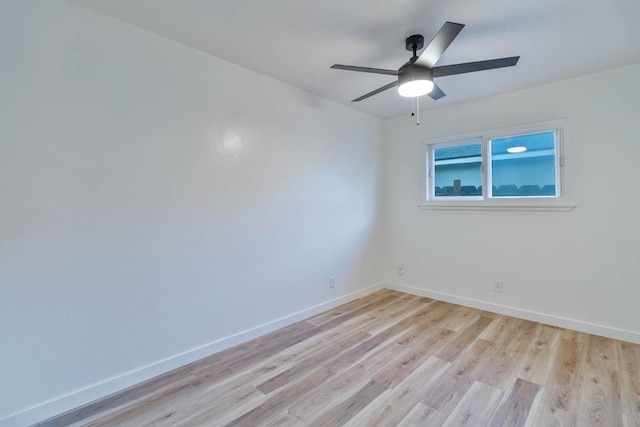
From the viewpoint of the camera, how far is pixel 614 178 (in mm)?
2633

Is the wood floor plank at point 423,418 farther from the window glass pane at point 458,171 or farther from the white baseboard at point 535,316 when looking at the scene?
the window glass pane at point 458,171

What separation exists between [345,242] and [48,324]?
271 cm

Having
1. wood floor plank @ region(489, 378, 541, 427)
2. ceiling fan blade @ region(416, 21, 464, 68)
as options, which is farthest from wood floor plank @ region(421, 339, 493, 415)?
ceiling fan blade @ region(416, 21, 464, 68)

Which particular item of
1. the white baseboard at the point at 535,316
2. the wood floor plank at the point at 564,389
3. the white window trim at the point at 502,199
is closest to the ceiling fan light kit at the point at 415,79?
the white window trim at the point at 502,199

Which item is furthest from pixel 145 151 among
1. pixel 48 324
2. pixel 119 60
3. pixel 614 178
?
pixel 614 178

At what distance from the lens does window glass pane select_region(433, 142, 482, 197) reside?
3.51 m

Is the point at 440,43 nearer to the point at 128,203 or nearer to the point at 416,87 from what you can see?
the point at 416,87

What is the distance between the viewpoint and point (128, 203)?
6.49 feet

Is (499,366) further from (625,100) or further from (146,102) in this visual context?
(146,102)

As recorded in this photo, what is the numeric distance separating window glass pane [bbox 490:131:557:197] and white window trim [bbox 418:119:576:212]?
7 centimetres

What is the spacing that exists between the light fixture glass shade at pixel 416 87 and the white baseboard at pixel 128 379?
2.31 meters

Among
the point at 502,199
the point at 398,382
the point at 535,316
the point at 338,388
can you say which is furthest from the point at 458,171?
the point at 338,388

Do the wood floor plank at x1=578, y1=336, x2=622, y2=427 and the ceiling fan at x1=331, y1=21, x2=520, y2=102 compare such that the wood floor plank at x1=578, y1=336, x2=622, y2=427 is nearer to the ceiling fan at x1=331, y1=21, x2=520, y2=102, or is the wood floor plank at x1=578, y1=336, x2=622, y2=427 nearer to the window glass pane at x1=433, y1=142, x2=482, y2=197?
the window glass pane at x1=433, y1=142, x2=482, y2=197

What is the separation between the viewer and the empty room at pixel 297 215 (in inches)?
66.8
